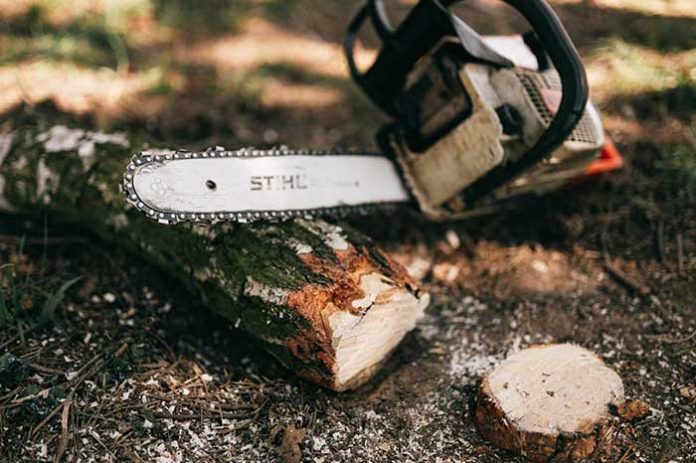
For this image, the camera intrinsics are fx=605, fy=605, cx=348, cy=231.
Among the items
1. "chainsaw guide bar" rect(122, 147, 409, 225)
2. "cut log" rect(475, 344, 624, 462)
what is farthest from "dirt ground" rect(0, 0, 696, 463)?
"chainsaw guide bar" rect(122, 147, 409, 225)

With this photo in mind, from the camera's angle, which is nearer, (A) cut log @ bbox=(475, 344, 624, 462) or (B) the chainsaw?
(A) cut log @ bbox=(475, 344, 624, 462)

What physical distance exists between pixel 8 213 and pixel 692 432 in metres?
2.87

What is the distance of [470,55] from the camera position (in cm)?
227

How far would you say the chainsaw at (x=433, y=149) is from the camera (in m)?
2.03

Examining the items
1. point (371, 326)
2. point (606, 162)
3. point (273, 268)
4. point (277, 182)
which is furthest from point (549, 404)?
point (606, 162)

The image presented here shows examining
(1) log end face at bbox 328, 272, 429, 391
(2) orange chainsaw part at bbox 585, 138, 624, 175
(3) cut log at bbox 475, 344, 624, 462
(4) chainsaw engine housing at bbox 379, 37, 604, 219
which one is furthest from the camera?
(2) orange chainsaw part at bbox 585, 138, 624, 175

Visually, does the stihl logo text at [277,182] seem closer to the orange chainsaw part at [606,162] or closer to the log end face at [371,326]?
the log end face at [371,326]

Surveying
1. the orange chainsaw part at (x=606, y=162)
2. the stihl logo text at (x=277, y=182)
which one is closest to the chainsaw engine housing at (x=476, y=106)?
the orange chainsaw part at (x=606, y=162)

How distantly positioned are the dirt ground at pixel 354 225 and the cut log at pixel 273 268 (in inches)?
6.7

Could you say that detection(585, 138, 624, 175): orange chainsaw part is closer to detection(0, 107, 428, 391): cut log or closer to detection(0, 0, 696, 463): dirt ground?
detection(0, 0, 696, 463): dirt ground

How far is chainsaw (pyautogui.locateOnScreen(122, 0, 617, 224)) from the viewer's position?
203cm

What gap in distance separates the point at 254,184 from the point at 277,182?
9 centimetres

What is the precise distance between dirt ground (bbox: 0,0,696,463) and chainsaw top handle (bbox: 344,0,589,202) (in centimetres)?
60

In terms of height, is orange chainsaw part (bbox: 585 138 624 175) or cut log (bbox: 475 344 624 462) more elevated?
orange chainsaw part (bbox: 585 138 624 175)
